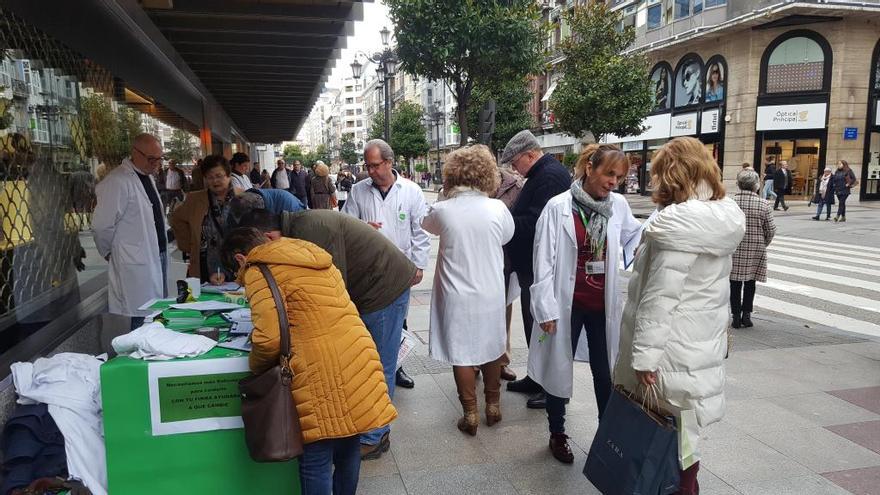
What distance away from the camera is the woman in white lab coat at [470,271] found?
12.0ft

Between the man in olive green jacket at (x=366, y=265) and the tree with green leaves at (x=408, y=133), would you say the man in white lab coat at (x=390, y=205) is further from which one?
the tree with green leaves at (x=408, y=133)

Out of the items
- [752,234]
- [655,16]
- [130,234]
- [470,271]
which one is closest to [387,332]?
[470,271]

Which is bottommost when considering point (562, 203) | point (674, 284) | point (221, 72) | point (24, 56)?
point (674, 284)

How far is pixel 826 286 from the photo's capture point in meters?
8.90

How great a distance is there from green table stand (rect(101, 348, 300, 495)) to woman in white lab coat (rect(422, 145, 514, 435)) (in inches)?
54.9

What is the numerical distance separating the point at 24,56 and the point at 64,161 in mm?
1010

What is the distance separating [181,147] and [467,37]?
6.08 m

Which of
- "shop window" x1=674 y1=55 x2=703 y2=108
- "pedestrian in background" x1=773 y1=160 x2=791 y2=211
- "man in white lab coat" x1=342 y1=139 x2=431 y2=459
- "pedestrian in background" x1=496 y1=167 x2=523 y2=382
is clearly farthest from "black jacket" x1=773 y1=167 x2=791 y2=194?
"man in white lab coat" x1=342 y1=139 x2=431 y2=459

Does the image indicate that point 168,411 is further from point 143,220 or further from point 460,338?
point 143,220

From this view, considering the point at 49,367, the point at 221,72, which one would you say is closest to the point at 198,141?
the point at 221,72

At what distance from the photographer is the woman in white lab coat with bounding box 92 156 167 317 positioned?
4238 mm

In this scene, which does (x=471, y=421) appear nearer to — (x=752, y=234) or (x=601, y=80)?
(x=752, y=234)

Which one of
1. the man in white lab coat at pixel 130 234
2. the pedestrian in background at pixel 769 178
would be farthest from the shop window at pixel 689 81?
the man in white lab coat at pixel 130 234

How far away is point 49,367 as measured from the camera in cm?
296
